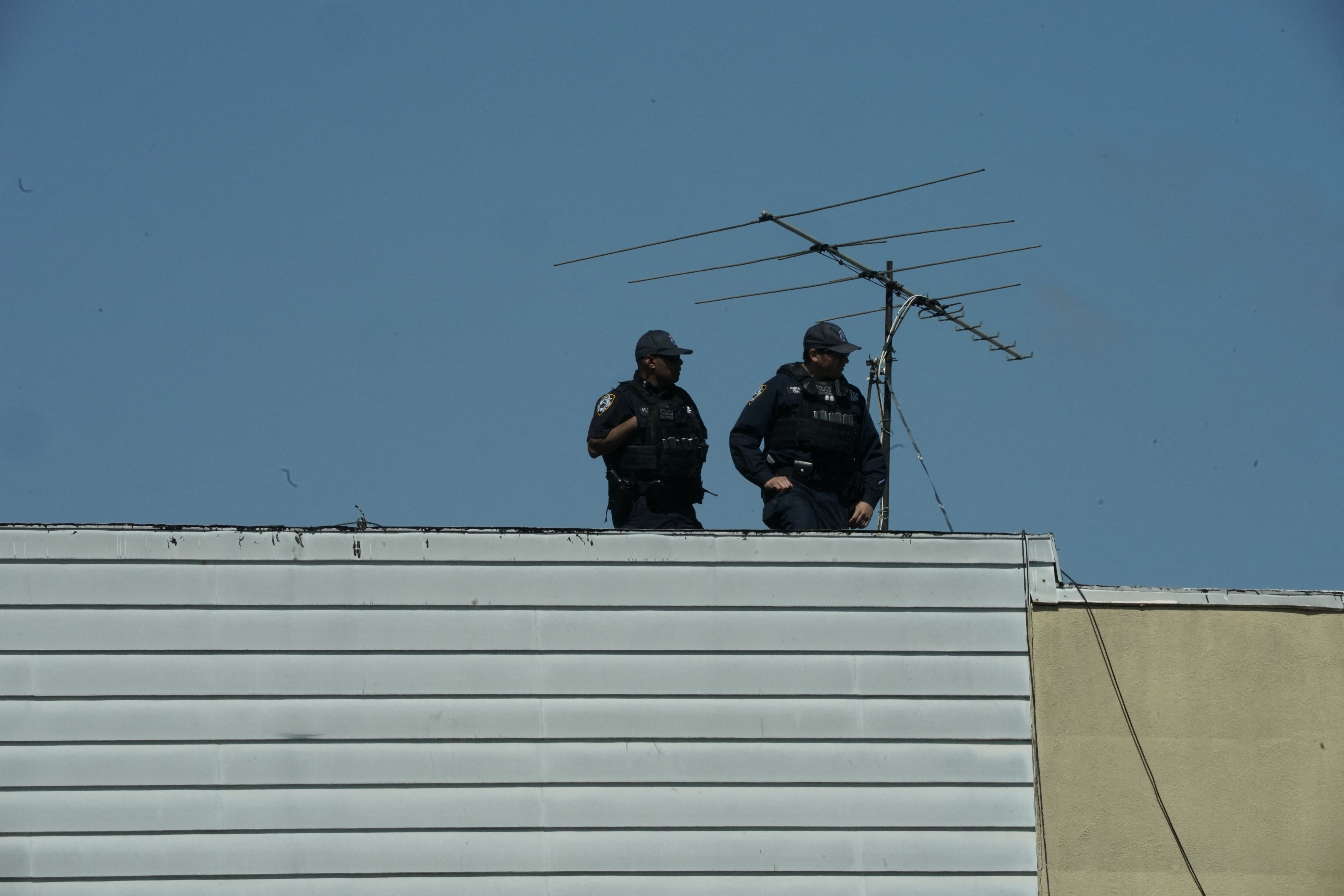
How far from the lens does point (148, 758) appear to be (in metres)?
8.03

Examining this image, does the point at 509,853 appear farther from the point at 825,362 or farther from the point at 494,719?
the point at 825,362

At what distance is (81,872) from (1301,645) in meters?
6.23

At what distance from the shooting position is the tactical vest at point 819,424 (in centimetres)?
927

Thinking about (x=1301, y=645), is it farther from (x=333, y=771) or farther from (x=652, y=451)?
(x=333, y=771)

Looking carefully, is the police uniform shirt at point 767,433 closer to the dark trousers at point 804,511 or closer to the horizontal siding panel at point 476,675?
the dark trousers at point 804,511

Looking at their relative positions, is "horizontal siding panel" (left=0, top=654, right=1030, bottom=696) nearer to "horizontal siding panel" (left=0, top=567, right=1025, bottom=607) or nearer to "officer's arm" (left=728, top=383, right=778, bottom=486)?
"horizontal siding panel" (left=0, top=567, right=1025, bottom=607)

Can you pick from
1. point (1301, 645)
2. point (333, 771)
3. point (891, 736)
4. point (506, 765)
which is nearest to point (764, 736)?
point (891, 736)

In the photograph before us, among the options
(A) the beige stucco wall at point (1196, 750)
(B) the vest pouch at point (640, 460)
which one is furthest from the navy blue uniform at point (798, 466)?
(A) the beige stucco wall at point (1196, 750)

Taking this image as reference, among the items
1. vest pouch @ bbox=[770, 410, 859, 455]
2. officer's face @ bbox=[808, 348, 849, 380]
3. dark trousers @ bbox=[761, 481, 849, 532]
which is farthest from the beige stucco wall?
officer's face @ bbox=[808, 348, 849, 380]

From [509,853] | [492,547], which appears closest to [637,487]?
[492,547]

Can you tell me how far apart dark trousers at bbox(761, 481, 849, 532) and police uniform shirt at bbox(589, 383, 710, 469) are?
0.61 m

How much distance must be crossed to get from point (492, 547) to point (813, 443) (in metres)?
2.04

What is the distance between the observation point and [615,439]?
9.21 meters

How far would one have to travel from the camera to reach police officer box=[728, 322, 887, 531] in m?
9.22
